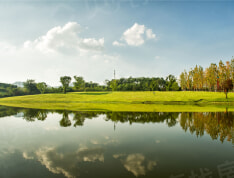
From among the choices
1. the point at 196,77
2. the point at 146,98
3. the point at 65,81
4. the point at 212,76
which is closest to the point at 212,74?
the point at 212,76

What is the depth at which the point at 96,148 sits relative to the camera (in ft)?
32.0

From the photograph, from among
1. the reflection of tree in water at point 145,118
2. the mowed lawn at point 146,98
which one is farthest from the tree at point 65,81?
the reflection of tree in water at point 145,118

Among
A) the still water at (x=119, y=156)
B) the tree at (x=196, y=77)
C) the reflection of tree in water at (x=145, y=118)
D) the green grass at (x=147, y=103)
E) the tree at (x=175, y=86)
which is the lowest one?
the green grass at (x=147, y=103)

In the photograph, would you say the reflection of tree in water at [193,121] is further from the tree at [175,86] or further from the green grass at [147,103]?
the tree at [175,86]

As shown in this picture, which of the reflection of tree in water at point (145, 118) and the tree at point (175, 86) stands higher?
the tree at point (175, 86)

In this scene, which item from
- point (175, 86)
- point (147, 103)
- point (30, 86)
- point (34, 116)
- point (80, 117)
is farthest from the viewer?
point (30, 86)

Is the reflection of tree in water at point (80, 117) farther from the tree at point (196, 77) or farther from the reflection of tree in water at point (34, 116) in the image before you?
the tree at point (196, 77)

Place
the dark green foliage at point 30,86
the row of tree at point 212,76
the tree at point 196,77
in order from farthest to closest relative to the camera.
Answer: the dark green foliage at point 30,86
the tree at point 196,77
the row of tree at point 212,76

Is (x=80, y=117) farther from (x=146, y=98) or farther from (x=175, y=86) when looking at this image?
(x=175, y=86)

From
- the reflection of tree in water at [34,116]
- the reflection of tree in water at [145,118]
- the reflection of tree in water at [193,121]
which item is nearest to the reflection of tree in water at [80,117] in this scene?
the reflection of tree in water at [193,121]

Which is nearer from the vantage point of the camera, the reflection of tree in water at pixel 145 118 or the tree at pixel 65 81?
the reflection of tree in water at pixel 145 118

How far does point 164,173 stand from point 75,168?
182 inches

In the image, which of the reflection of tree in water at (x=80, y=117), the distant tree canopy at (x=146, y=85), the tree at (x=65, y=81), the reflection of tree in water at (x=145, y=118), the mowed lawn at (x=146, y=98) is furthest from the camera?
the distant tree canopy at (x=146, y=85)

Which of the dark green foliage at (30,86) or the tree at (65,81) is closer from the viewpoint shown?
the tree at (65,81)
